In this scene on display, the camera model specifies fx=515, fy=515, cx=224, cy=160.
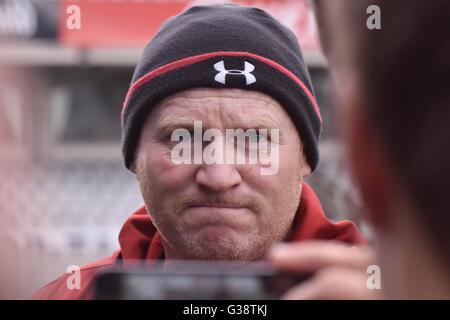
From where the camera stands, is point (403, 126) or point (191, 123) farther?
point (191, 123)

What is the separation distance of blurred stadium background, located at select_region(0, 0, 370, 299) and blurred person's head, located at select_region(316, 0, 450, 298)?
1.80 metres

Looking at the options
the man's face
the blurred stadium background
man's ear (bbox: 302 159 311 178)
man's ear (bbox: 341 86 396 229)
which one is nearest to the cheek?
the man's face

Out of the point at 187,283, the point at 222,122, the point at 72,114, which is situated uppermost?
the point at 72,114

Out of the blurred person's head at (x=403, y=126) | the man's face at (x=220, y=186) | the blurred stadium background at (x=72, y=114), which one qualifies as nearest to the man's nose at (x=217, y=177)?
the man's face at (x=220, y=186)

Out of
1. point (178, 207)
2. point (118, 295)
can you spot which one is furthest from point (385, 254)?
point (178, 207)

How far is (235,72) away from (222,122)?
51 mm

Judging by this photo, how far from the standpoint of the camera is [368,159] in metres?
0.20

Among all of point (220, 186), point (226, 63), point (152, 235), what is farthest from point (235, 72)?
point (152, 235)

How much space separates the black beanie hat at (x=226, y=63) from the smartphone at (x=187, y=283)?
25cm

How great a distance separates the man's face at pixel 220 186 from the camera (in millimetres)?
491

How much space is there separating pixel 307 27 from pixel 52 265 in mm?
1298

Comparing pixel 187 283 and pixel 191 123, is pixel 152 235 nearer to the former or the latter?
pixel 191 123

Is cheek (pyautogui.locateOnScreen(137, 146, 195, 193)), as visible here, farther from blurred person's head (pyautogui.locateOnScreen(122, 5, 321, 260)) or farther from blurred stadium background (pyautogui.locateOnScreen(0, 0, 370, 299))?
blurred stadium background (pyautogui.locateOnScreen(0, 0, 370, 299))
